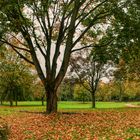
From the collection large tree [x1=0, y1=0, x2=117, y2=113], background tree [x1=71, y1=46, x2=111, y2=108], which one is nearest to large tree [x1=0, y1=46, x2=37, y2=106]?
background tree [x1=71, y1=46, x2=111, y2=108]

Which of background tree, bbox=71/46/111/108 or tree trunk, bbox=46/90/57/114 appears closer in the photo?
tree trunk, bbox=46/90/57/114

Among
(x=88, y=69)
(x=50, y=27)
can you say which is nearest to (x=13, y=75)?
(x=88, y=69)

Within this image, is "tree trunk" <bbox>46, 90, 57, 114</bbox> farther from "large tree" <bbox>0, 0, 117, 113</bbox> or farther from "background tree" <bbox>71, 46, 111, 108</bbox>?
"background tree" <bbox>71, 46, 111, 108</bbox>

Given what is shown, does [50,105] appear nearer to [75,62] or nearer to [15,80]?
[75,62]

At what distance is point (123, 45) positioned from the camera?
26438 millimetres

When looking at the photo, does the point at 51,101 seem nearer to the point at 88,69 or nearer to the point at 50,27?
the point at 50,27

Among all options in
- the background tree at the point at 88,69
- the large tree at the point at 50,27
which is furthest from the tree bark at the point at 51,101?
the background tree at the point at 88,69

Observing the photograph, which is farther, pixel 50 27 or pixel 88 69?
pixel 88 69

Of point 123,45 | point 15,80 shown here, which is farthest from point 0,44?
point 15,80

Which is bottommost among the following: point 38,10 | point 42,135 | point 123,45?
point 42,135

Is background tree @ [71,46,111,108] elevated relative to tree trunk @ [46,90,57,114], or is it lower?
elevated

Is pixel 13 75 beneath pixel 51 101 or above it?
above

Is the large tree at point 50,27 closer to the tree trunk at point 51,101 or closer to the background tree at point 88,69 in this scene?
the tree trunk at point 51,101

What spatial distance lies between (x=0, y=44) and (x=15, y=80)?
4057 cm
